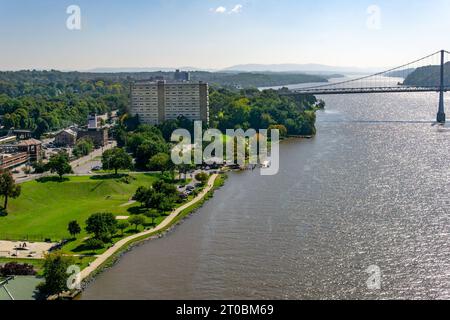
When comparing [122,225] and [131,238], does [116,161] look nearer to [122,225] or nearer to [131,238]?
[122,225]

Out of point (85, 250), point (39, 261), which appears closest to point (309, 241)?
point (85, 250)

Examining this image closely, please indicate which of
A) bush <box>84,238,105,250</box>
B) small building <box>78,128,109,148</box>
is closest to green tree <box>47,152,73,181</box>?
bush <box>84,238,105,250</box>

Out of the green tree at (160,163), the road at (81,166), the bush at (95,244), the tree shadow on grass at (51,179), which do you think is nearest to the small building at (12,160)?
the road at (81,166)

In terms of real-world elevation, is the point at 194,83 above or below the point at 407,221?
above

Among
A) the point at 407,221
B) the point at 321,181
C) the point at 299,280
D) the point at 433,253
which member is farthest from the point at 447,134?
the point at 299,280

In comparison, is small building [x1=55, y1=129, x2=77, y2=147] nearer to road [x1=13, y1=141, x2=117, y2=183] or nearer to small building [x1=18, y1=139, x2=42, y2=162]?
road [x1=13, y1=141, x2=117, y2=183]

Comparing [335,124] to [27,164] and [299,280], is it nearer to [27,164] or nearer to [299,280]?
[27,164]
